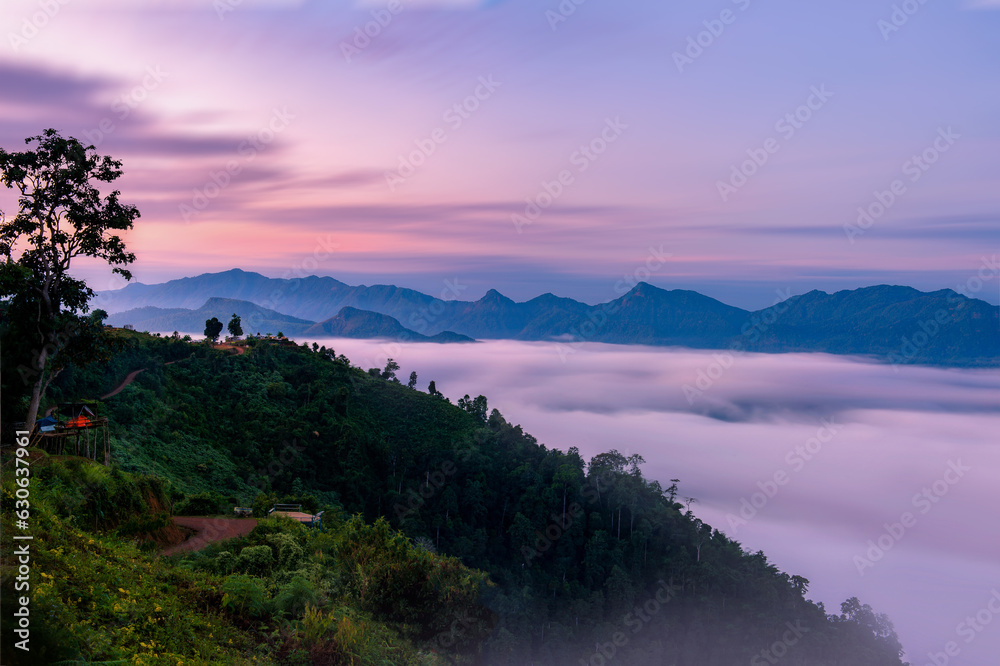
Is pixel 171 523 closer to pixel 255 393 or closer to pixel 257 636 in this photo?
pixel 257 636

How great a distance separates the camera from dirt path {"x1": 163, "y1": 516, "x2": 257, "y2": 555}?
54.9ft

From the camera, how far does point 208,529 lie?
755 inches

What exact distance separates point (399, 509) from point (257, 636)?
55797 mm

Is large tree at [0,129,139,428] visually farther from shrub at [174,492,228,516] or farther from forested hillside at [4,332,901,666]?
forested hillside at [4,332,901,666]

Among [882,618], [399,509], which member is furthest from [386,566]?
[882,618]

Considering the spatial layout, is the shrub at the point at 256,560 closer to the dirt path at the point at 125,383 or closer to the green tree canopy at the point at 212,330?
the dirt path at the point at 125,383

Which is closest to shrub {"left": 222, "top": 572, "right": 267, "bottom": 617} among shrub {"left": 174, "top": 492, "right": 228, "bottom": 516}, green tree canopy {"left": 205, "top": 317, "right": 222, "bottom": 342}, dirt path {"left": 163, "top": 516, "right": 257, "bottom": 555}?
dirt path {"left": 163, "top": 516, "right": 257, "bottom": 555}

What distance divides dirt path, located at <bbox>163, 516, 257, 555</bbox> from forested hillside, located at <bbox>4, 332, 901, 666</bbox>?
21.3m

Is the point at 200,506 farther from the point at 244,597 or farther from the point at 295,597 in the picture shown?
the point at 244,597

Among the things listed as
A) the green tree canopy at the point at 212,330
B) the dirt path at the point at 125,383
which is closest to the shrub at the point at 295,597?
the dirt path at the point at 125,383

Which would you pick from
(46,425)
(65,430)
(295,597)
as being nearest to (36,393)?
(46,425)

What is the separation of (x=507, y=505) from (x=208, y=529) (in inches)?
2282

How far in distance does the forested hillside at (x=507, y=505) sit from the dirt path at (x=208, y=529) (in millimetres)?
21333

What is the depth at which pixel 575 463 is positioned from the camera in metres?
83.2
